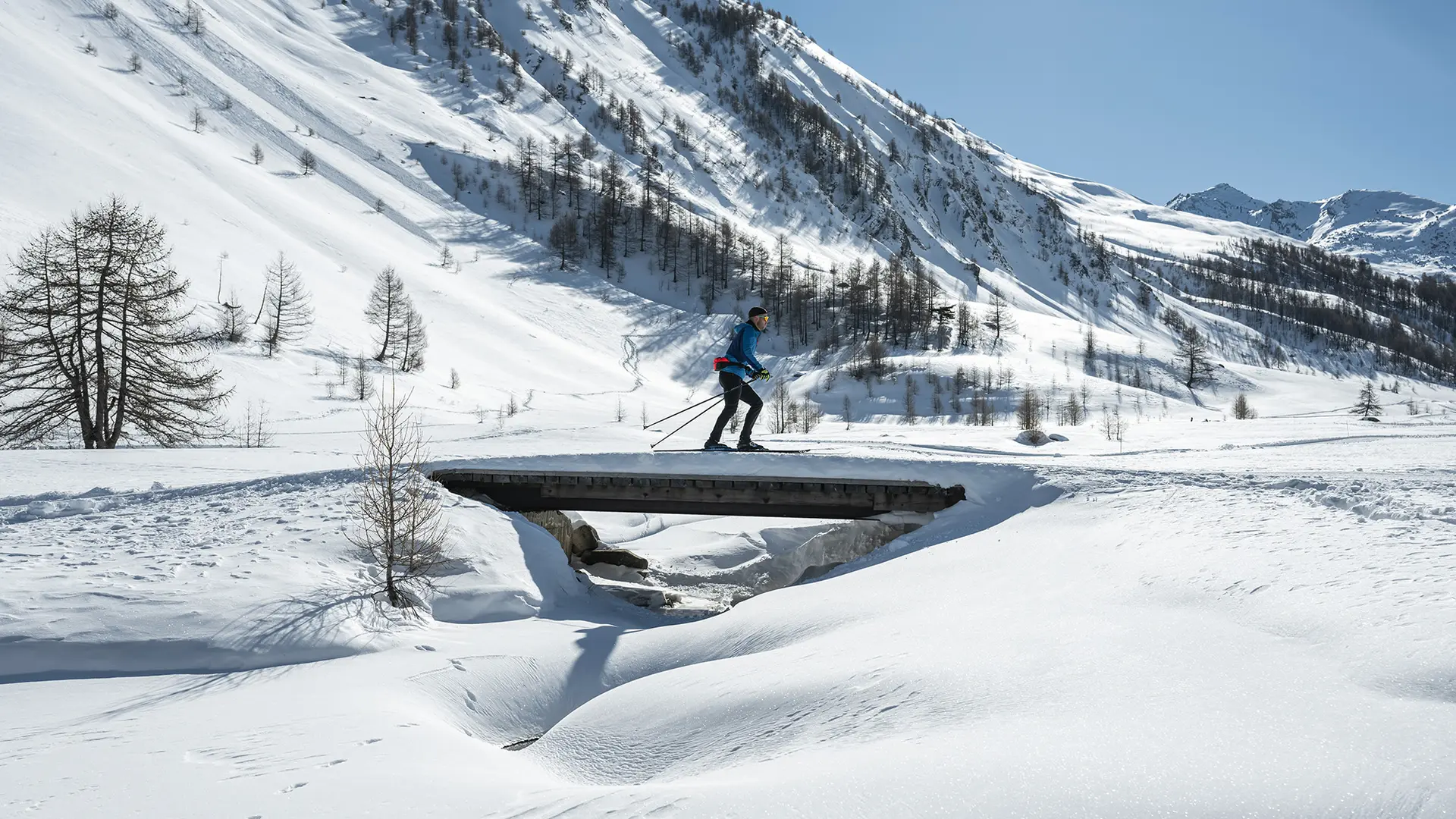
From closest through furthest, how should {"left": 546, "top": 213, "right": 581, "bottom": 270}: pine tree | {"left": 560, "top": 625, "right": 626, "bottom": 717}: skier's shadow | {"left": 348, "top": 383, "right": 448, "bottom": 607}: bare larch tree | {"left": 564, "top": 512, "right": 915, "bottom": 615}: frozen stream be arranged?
{"left": 560, "top": 625, "right": 626, "bottom": 717}: skier's shadow, {"left": 348, "top": 383, "right": 448, "bottom": 607}: bare larch tree, {"left": 564, "top": 512, "right": 915, "bottom": 615}: frozen stream, {"left": 546, "top": 213, "right": 581, "bottom": 270}: pine tree

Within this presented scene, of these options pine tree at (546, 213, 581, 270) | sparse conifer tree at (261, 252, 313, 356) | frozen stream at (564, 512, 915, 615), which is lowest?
frozen stream at (564, 512, 915, 615)

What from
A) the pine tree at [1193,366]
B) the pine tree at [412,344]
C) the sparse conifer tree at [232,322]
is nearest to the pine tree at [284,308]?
the sparse conifer tree at [232,322]

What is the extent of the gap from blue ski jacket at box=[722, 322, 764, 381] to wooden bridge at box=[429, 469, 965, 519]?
83.9 inches

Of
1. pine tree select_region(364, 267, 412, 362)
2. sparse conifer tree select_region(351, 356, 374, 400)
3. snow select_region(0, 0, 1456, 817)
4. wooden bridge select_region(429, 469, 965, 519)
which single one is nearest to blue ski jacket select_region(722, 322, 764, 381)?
snow select_region(0, 0, 1456, 817)

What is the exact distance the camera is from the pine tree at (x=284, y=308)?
4722cm

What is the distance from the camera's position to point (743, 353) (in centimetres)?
1393

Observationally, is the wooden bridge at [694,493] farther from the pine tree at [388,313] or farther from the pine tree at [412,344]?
the pine tree at [388,313]

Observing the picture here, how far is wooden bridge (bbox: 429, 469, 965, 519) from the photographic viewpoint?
1384cm

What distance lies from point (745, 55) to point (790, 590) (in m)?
174

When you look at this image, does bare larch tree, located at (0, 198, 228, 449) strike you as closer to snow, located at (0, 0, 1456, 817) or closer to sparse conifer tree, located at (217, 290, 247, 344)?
snow, located at (0, 0, 1456, 817)

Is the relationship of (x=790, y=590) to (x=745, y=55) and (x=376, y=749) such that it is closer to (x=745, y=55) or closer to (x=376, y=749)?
(x=376, y=749)

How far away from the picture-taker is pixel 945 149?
563 feet

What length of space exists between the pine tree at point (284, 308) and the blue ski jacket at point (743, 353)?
4218 cm

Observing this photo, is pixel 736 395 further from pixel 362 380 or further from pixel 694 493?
pixel 362 380
